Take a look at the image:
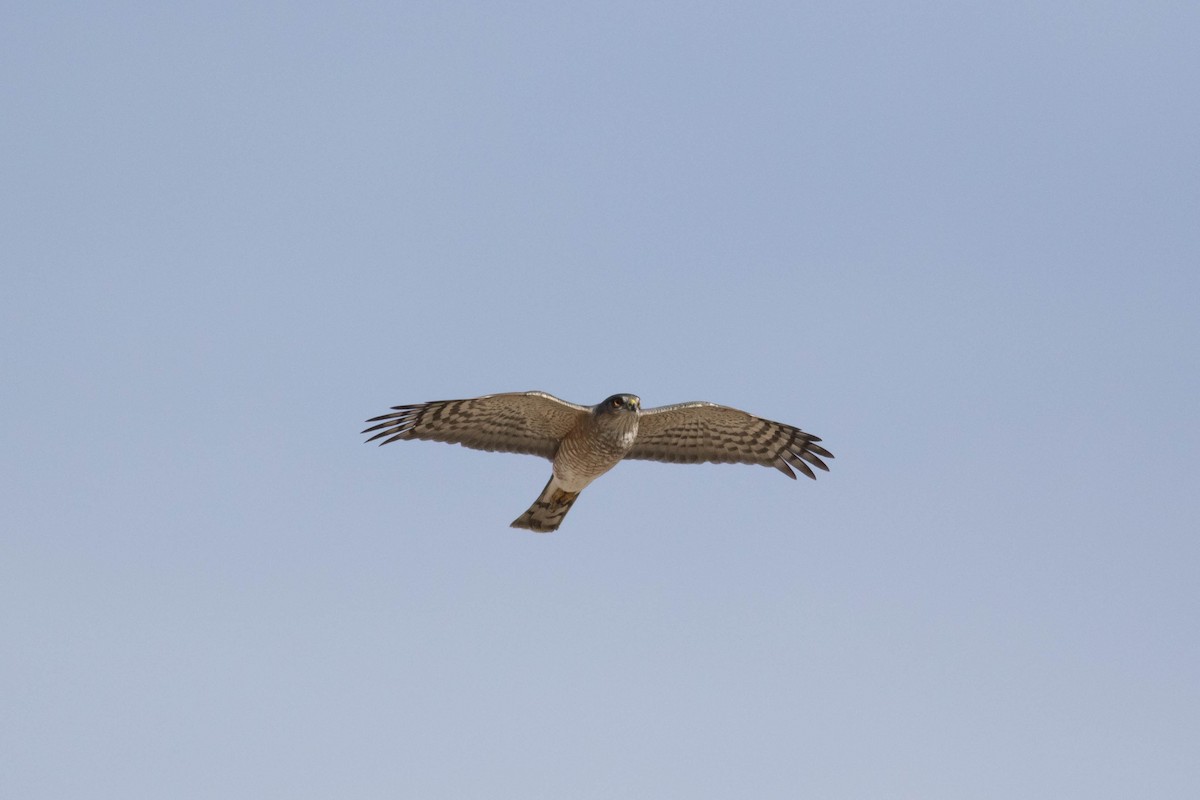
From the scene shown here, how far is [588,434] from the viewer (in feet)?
64.2

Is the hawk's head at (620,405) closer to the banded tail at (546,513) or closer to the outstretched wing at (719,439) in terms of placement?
the outstretched wing at (719,439)

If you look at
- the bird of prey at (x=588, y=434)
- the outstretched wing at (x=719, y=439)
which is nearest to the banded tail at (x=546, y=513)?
the bird of prey at (x=588, y=434)

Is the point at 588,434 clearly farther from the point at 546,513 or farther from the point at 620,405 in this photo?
the point at 546,513

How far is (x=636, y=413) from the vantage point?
64.0 ft

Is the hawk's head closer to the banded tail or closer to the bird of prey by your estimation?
the bird of prey

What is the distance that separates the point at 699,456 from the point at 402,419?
163 inches

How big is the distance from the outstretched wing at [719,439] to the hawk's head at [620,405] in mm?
596

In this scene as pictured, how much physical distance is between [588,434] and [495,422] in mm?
1279

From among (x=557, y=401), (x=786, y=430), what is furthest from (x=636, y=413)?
(x=786, y=430)

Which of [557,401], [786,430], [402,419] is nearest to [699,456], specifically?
[786,430]

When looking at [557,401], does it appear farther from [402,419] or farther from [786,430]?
[786,430]

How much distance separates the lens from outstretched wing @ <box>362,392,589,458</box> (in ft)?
63.8

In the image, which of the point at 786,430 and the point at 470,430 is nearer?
the point at 470,430

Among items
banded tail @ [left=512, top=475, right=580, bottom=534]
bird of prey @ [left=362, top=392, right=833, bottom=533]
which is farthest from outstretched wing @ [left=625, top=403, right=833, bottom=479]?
banded tail @ [left=512, top=475, right=580, bottom=534]
